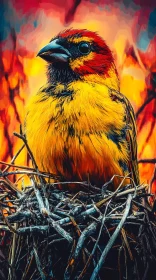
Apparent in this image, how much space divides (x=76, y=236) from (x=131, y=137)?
0.59 m

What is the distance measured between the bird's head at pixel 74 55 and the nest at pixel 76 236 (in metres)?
0.54

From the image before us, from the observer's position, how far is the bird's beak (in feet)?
6.56

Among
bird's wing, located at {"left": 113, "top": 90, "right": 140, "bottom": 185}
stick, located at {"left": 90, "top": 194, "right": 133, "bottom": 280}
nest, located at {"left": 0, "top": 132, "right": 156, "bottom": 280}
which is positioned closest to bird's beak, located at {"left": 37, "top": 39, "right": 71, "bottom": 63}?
bird's wing, located at {"left": 113, "top": 90, "right": 140, "bottom": 185}

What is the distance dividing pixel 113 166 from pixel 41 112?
1.16 ft

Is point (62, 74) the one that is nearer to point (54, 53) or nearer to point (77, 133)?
point (54, 53)

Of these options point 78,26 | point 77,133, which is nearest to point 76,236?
point 77,133

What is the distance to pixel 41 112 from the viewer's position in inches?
75.4

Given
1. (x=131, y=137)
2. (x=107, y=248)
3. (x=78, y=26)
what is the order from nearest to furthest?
(x=107, y=248)
(x=131, y=137)
(x=78, y=26)

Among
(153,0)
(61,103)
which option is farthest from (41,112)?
(153,0)

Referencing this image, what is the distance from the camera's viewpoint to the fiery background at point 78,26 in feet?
7.25

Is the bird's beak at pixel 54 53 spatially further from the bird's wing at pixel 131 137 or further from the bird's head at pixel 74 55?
the bird's wing at pixel 131 137

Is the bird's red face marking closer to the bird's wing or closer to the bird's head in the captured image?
the bird's head

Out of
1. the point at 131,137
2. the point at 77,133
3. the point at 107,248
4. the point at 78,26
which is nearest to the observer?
the point at 107,248

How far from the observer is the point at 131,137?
2.00 m
